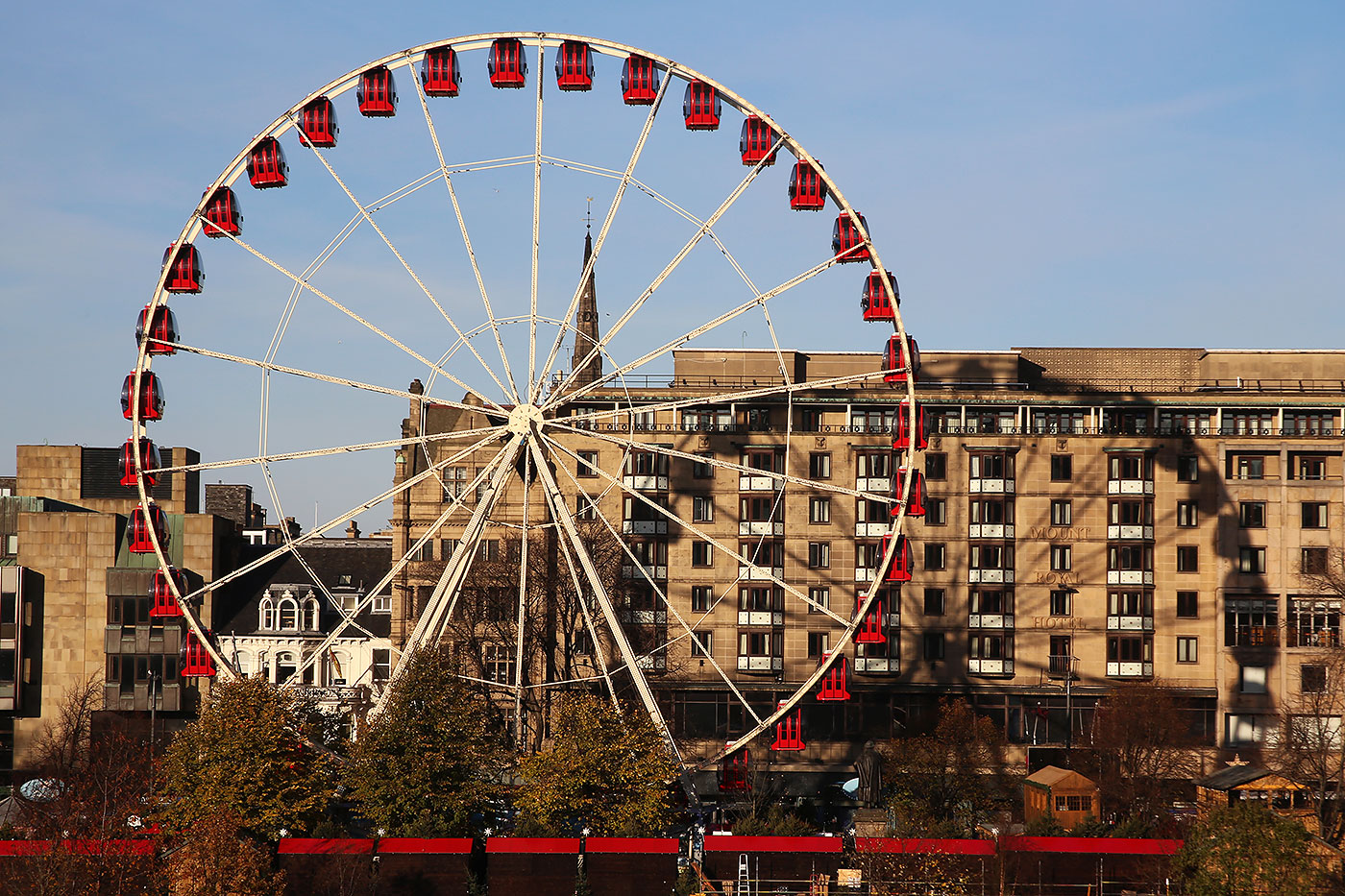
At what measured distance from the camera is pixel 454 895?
6050cm

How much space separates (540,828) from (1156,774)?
33.1 metres

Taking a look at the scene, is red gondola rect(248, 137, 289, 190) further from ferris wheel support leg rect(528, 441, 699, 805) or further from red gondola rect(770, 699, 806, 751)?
red gondola rect(770, 699, 806, 751)

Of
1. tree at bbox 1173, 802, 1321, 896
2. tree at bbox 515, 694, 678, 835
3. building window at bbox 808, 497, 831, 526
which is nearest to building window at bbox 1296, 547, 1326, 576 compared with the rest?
building window at bbox 808, 497, 831, 526

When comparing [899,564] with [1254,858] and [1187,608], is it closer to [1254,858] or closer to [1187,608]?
[1254,858]

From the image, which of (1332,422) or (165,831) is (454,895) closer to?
(165,831)

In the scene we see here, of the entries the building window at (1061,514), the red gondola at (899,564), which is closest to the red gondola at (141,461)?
the red gondola at (899,564)

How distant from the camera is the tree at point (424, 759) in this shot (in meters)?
64.8

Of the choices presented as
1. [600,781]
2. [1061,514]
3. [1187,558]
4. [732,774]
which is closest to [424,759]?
[600,781]

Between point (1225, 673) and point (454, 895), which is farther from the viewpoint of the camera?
point (1225, 673)

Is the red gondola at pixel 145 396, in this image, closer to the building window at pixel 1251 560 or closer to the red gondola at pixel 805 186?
the red gondola at pixel 805 186

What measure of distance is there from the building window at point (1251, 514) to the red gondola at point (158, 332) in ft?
194

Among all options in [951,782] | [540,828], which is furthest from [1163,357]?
[540,828]

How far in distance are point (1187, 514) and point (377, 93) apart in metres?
53.5

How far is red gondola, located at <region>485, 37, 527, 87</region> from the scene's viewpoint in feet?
225
